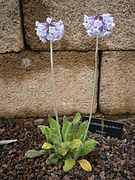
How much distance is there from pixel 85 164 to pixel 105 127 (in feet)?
1.26

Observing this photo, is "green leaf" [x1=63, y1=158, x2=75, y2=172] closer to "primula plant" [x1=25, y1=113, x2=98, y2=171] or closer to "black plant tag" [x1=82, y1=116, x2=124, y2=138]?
"primula plant" [x1=25, y1=113, x2=98, y2=171]

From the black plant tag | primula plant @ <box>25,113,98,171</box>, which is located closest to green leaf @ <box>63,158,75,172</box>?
primula plant @ <box>25,113,98,171</box>

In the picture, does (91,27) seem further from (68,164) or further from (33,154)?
(33,154)

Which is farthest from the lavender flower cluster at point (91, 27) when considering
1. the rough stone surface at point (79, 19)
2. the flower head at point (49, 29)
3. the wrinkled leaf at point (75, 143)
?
the wrinkled leaf at point (75, 143)

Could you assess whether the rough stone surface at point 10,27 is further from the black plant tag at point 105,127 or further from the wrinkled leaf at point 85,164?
the wrinkled leaf at point 85,164

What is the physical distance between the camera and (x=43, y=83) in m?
1.88

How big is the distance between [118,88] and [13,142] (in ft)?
3.04

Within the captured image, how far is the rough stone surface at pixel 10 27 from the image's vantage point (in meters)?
1.62

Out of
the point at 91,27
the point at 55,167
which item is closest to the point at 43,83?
the point at 55,167

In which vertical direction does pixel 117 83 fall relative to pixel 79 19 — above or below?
below

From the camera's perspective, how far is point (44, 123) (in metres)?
1.99

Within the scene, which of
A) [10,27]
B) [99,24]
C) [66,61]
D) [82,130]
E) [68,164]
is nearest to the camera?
[99,24]

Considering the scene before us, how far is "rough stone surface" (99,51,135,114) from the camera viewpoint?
1804mm

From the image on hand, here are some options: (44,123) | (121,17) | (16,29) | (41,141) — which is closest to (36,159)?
(41,141)
